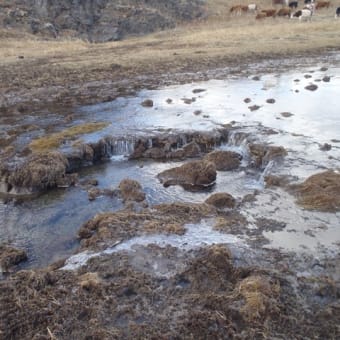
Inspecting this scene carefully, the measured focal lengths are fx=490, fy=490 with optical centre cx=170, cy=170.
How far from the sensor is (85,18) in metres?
43.0

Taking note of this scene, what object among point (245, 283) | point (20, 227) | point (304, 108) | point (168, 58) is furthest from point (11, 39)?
point (245, 283)

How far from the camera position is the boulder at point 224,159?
1476cm

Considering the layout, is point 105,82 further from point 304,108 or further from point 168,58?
point 304,108

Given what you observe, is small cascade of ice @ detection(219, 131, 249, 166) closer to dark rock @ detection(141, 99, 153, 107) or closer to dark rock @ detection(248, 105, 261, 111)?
dark rock @ detection(248, 105, 261, 111)

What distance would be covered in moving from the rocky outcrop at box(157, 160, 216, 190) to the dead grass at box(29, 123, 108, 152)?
438 centimetres

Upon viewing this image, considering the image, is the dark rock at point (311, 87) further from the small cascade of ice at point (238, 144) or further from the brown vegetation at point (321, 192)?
the brown vegetation at point (321, 192)

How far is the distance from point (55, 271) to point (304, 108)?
45.0 feet

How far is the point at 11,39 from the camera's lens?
36.0 meters

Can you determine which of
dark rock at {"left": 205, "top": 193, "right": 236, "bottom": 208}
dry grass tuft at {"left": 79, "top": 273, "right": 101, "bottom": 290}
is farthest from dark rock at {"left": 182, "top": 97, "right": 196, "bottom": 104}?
dry grass tuft at {"left": 79, "top": 273, "right": 101, "bottom": 290}

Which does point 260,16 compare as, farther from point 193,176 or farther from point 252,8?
point 193,176

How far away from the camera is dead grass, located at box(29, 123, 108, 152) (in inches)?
637

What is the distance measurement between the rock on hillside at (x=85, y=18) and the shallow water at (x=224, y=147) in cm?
1937

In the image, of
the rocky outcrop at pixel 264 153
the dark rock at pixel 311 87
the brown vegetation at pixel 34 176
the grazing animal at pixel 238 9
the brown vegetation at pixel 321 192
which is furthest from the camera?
the grazing animal at pixel 238 9

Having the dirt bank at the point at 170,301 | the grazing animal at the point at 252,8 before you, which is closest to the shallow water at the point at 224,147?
the dirt bank at the point at 170,301
